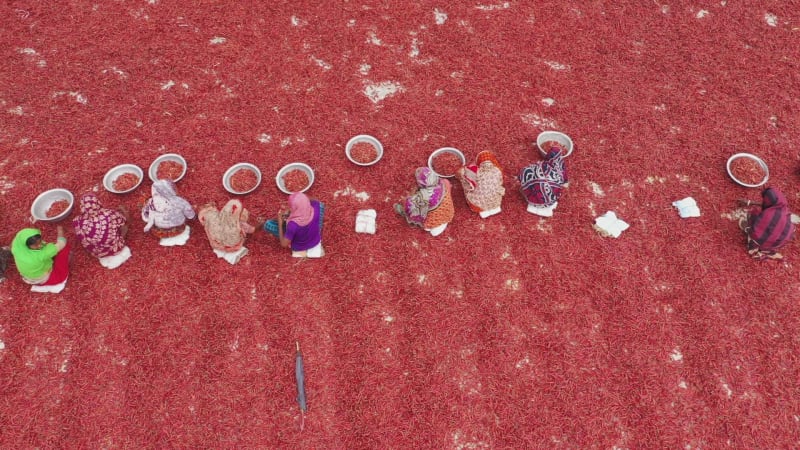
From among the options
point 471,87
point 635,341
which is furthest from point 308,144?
point 635,341

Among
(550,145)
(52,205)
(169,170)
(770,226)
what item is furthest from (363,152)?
(770,226)

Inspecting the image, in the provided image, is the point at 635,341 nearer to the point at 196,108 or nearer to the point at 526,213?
the point at 526,213

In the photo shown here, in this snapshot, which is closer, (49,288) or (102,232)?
(102,232)

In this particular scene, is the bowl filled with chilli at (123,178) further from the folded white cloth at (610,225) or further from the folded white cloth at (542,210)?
the folded white cloth at (610,225)

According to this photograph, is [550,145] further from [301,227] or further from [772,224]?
[301,227]

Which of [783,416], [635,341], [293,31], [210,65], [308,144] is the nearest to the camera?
[783,416]

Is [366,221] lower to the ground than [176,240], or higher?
higher
